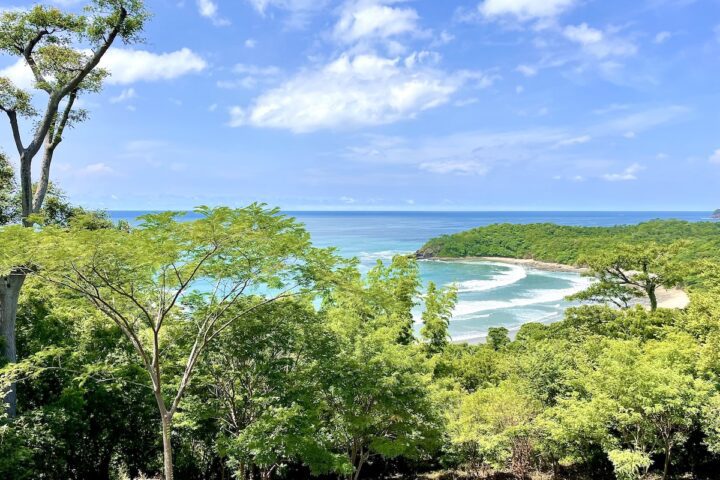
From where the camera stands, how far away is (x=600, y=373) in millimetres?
11289

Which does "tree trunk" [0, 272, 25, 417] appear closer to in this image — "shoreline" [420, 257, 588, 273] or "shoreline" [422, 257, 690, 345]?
"shoreline" [422, 257, 690, 345]

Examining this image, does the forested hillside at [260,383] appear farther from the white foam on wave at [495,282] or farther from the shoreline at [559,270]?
the white foam on wave at [495,282]

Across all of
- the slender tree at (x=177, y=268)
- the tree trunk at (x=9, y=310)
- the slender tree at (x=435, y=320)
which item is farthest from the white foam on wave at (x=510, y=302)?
the tree trunk at (x=9, y=310)

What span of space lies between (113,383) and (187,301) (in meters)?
2.70

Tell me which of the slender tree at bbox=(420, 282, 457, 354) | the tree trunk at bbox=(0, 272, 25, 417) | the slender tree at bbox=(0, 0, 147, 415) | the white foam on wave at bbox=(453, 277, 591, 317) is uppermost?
the slender tree at bbox=(0, 0, 147, 415)

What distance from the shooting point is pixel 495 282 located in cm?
5656

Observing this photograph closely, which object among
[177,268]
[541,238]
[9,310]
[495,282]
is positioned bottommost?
[495,282]

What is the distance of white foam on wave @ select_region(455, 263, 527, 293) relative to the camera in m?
51.9

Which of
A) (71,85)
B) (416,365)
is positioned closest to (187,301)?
(416,365)

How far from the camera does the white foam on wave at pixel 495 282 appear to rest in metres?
51.9

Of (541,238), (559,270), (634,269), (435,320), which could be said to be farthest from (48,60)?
(541,238)

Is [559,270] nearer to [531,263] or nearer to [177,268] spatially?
[531,263]

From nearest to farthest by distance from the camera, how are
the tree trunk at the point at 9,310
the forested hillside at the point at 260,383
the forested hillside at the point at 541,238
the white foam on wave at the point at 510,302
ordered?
the forested hillside at the point at 260,383 < the tree trunk at the point at 9,310 < the white foam on wave at the point at 510,302 < the forested hillside at the point at 541,238

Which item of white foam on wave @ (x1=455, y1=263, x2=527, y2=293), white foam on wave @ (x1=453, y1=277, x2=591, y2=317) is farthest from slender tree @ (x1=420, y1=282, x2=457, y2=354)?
white foam on wave @ (x1=455, y1=263, x2=527, y2=293)
